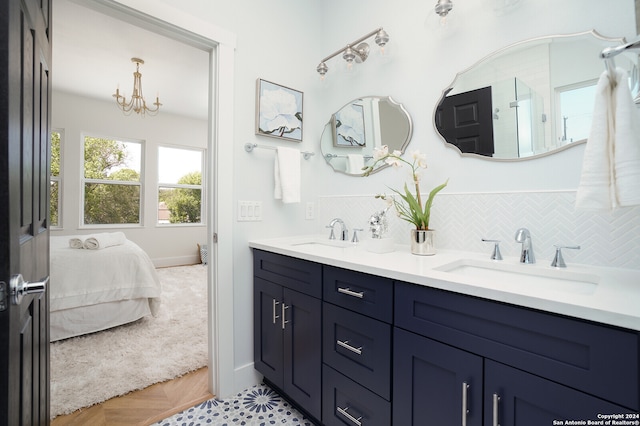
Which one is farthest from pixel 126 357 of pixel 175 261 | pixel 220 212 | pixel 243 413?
pixel 175 261

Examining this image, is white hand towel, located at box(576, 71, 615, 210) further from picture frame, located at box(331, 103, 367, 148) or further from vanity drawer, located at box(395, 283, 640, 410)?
picture frame, located at box(331, 103, 367, 148)

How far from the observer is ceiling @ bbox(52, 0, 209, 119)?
2.65 m

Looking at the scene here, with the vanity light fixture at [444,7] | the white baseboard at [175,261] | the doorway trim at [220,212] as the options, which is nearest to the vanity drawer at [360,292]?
the doorway trim at [220,212]

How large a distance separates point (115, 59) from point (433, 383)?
4221 millimetres

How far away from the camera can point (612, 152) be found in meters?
0.80

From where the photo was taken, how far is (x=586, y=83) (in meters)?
1.13

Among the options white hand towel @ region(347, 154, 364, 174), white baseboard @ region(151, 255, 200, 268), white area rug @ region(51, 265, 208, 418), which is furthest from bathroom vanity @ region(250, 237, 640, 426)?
white baseboard @ region(151, 255, 200, 268)

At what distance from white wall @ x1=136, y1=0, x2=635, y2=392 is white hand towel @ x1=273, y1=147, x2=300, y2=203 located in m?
0.07

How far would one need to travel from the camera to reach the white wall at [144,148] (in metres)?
4.34

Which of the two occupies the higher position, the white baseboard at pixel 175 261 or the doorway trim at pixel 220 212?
the doorway trim at pixel 220 212

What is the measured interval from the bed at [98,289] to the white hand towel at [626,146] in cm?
311

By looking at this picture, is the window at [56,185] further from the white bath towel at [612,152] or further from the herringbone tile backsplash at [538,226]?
the white bath towel at [612,152]

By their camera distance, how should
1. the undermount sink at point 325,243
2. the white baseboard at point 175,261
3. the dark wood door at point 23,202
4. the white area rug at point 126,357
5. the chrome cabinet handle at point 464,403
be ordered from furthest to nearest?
the white baseboard at point 175,261 < the undermount sink at point 325,243 < the white area rug at point 126,357 < the chrome cabinet handle at point 464,403 < the dark wood door at point 23,202

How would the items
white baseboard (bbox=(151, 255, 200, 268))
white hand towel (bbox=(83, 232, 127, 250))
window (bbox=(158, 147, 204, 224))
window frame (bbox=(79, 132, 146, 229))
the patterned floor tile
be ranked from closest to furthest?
the patterned floor tile < white hand towel (bbox=(83, 232, 127, 250)) < window frame (bbox=(79, 132, 146, 229)) < white baseboard (bbox=(151, 255, 200, 268)) < window (bbox=(158, 147, 204, 224))
